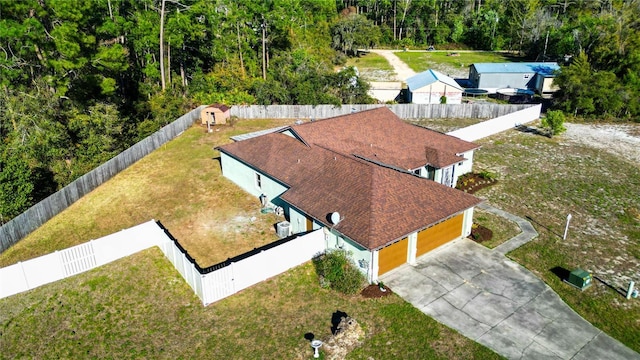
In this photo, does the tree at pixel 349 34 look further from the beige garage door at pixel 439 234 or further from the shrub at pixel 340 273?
the shrub at pixel 340 273

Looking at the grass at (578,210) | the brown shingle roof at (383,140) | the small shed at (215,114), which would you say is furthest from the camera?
the small shed at (215,114)

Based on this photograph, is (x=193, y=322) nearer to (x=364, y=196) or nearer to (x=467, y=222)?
(x=364, y=196)

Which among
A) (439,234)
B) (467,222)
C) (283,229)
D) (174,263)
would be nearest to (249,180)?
(283,229)

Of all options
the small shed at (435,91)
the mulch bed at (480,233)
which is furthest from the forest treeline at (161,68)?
the mulch bed at (480,233)

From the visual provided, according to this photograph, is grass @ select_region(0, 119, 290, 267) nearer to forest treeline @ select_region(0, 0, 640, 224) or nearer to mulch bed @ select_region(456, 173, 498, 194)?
forest treeline @ select_region(0, 0, 640, 224)

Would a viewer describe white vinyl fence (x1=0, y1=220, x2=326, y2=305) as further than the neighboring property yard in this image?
No

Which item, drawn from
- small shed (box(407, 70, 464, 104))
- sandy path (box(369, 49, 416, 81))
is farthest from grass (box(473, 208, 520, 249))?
sandy path (box(369, 49, 416, 81))
